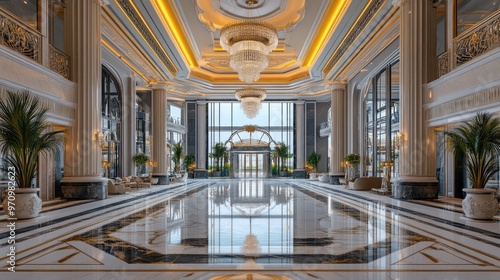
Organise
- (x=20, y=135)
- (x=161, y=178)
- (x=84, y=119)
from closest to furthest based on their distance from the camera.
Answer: (x=20, y=135), (x=84, y=119), (x=161, y=178)

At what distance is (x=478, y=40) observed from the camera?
705cm

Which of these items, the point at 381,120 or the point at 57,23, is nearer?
the point at 57,23

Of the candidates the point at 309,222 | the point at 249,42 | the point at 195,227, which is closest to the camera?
the point at 195,227

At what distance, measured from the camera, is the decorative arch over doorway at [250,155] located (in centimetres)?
2516

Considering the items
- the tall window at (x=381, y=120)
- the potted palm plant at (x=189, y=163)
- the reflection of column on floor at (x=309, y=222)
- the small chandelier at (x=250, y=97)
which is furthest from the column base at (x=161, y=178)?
the reflection of column on floor at (x=309, y=222)

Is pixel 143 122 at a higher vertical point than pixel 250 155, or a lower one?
higher

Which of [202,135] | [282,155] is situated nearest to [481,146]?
[282,155]

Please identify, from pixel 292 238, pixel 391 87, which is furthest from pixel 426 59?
pixel 292 238

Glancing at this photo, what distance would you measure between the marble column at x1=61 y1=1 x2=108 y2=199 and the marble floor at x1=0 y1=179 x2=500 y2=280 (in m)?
→ 2.14

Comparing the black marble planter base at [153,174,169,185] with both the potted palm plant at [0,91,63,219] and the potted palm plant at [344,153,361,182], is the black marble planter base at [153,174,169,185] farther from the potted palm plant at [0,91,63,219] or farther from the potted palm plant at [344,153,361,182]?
the potted palm plant at [0,91,63,219]

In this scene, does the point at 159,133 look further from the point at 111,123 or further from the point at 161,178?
the point at 111,123

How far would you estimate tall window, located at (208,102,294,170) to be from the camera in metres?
25.2

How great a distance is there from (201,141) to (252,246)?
19.9 meters

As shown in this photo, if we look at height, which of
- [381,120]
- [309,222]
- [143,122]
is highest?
[143,122]
